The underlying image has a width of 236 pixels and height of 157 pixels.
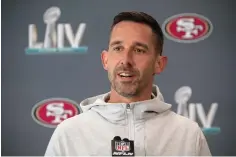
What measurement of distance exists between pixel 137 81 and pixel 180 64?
95 cm

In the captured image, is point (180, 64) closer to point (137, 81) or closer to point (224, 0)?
point (224, 0)

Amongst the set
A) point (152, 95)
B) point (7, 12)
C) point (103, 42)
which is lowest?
point (152, 95)

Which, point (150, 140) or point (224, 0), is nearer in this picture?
point (150, 140)

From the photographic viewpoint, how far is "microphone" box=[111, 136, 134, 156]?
0.97 m

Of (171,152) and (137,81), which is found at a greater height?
(137,81)

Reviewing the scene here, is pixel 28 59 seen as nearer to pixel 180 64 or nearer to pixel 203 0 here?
pixel 180 64

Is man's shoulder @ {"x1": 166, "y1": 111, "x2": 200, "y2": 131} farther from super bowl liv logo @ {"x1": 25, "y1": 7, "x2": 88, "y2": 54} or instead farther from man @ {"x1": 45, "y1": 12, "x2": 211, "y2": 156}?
super bowl liv logo @ {"x1": 25, "y1": 7, "x2": 88, "y2": 54}

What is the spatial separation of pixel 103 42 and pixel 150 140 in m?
0.99

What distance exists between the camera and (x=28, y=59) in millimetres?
1931

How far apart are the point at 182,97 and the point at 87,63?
0.54m

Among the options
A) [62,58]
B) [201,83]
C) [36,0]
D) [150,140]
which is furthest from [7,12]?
[150,140]

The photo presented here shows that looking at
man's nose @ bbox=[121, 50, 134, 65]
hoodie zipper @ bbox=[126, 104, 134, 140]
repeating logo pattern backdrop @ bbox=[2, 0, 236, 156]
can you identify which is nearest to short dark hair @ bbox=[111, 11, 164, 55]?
man's nose @ bbox=[121, 50, 134, 65]

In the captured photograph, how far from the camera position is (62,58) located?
1.93m

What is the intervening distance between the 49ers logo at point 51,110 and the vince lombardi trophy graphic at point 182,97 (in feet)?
1.76
